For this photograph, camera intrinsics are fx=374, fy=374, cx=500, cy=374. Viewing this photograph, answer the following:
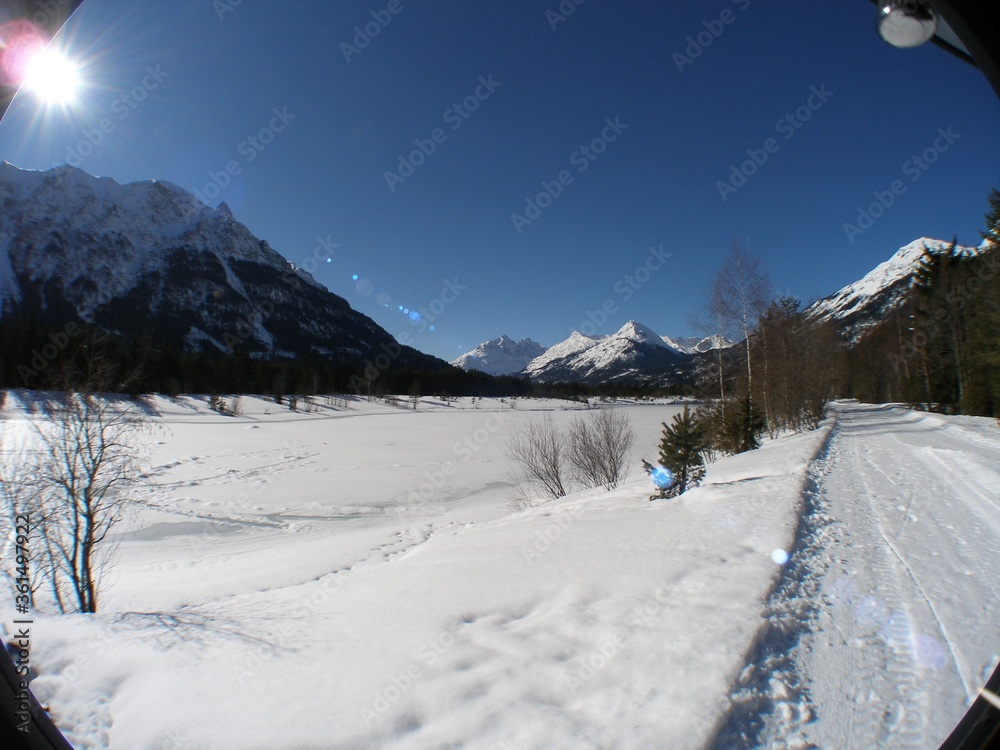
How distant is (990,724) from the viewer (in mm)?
1269

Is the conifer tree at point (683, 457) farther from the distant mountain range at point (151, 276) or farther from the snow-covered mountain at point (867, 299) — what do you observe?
the distant mountain range at point (151, 276)

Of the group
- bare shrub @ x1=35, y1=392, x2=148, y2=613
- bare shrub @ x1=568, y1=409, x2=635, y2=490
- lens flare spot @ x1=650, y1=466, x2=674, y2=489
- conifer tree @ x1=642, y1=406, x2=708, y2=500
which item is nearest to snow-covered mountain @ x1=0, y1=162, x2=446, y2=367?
bare shrub @ x1=568, y1=409, x2=635, y2=490

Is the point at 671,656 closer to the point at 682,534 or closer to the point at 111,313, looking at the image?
the point at 682,534

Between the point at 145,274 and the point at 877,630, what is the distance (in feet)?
738

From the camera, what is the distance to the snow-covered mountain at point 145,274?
13438 centimetres

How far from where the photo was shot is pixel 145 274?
525 feet

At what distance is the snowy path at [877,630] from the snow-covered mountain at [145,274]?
544 feet

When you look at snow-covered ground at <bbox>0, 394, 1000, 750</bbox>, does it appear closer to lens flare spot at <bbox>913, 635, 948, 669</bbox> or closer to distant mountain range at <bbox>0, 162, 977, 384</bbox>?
lens flare spot at <bbox>913, 635, 948, 669</bbox>

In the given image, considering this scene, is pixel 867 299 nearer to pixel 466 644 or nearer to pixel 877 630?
pixel 877 630

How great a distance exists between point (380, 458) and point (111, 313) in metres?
177

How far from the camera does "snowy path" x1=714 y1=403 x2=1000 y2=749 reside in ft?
7.93

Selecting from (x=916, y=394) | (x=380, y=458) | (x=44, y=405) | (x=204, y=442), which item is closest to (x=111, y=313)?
(x=204, y=442)

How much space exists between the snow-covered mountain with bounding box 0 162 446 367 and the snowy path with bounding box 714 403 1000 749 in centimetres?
16589

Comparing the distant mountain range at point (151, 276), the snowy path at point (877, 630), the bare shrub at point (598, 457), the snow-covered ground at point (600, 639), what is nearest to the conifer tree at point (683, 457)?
the snow-covered ground at point (600, 639)
